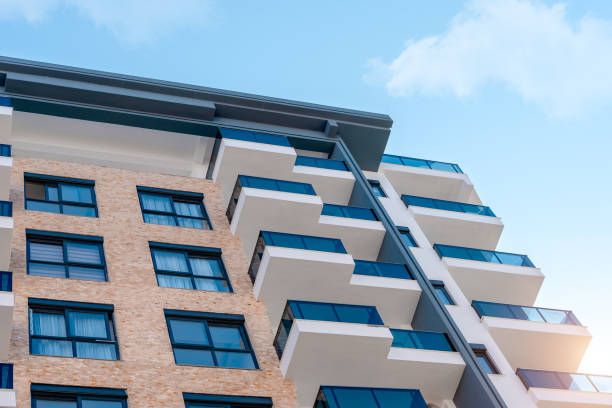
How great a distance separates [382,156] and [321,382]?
1553 cm

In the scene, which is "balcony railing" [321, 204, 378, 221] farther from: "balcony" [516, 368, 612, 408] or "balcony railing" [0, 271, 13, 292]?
"balcony railing" [0, 271, 13, 292]

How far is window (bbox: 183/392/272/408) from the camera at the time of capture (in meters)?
19.5

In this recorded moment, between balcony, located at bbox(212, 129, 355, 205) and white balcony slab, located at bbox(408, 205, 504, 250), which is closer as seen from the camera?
balcony, located at bbox(212, 129, 355, 205)

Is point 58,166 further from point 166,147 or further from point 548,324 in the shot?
point 548,324

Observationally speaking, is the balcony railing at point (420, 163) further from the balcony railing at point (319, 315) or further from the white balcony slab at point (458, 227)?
the balcony railing at point (319, 315)

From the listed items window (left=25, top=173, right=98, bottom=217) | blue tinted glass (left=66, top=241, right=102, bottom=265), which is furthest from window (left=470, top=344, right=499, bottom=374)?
window (left=25, top=173, right=98, bottom=217)

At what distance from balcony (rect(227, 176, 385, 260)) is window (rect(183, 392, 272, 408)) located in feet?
23.9

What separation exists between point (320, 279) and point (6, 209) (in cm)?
894

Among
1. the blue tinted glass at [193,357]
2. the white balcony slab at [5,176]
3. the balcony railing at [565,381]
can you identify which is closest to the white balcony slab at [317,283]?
the blue tinted glass at [193,357]

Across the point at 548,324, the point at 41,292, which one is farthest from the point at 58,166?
the point at 548,324

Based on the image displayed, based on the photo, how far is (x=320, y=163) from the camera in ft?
104

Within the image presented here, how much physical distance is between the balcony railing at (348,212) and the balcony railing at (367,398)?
9018 millimetres

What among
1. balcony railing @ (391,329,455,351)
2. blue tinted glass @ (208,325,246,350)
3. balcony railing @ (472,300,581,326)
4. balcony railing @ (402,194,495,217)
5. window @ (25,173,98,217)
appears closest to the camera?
blue tinted glass @ (208,325,246,350)

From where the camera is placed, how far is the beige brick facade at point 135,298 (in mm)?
19312
